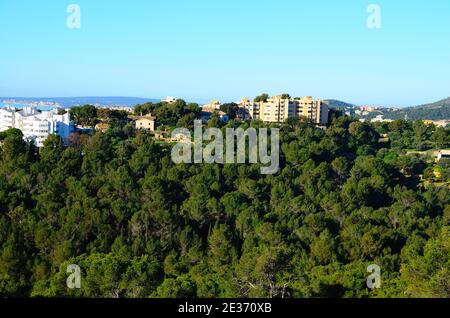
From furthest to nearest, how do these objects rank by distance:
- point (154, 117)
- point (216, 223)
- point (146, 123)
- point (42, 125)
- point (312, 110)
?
1. point (312, 110)
2. point (154, 117)
3. point (146, 123)
4. point (42, 125)
5. point (216, 223)

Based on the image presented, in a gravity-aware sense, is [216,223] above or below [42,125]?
below

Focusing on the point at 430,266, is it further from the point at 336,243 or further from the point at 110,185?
the point at 110,185

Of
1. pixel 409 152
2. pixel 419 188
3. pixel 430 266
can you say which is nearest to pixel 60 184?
pixel 430 266

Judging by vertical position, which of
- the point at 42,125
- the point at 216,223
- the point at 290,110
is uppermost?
the point at 290,110

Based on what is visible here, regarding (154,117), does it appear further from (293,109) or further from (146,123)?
(293,109)

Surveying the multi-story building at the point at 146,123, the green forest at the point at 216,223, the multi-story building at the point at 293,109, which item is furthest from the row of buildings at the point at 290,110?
the green forest at the point at 216,223

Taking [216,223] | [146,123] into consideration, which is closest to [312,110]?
[146,123]

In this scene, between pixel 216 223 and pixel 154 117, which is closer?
pixel 216 223

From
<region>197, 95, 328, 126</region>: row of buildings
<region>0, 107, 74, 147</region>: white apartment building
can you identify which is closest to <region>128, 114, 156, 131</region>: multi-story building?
<region>0, 107, 74, 147</region>: white apartment building
